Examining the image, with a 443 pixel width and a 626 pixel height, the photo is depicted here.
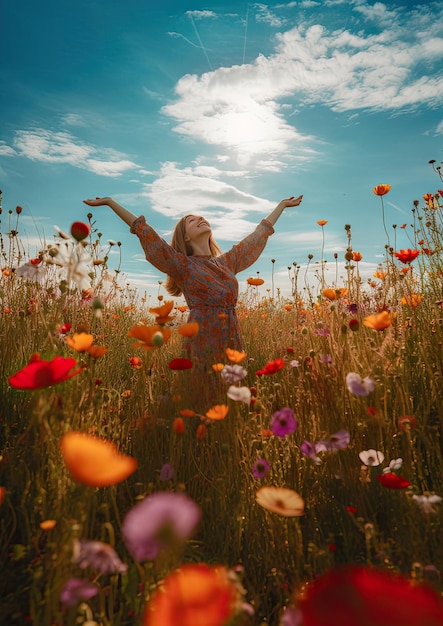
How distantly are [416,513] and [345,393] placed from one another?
520mm

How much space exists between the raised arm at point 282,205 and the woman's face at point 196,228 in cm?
62

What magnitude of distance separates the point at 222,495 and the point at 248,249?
2.73 metres

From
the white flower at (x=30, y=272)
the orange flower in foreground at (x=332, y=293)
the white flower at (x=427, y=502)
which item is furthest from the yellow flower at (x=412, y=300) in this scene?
the white flower at (x=30, y=272)

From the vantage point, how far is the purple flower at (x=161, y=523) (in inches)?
23.2

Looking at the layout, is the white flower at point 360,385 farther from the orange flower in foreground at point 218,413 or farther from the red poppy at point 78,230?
→ the red poppy at point 78,230

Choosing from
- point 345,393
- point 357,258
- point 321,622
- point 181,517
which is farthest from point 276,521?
point 357,258

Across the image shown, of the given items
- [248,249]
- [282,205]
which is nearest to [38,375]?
[248,249]

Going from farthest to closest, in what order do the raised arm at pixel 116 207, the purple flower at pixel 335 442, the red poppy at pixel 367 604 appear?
the raised arm at pixel 116 207 → the purple flower at pixel 335 442 → the red poppy at pixel 367 604

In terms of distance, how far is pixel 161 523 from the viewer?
60cm

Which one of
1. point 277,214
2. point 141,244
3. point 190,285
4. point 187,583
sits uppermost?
point 277,214

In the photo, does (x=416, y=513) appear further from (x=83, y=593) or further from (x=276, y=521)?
(x=83, y=593)

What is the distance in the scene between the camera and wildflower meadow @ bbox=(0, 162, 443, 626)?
0.60 metres

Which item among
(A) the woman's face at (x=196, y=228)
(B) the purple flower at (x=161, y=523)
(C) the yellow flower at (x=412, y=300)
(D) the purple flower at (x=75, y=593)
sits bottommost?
(D) the purple flower at (x=75, y=593)

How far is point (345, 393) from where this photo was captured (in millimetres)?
1658
